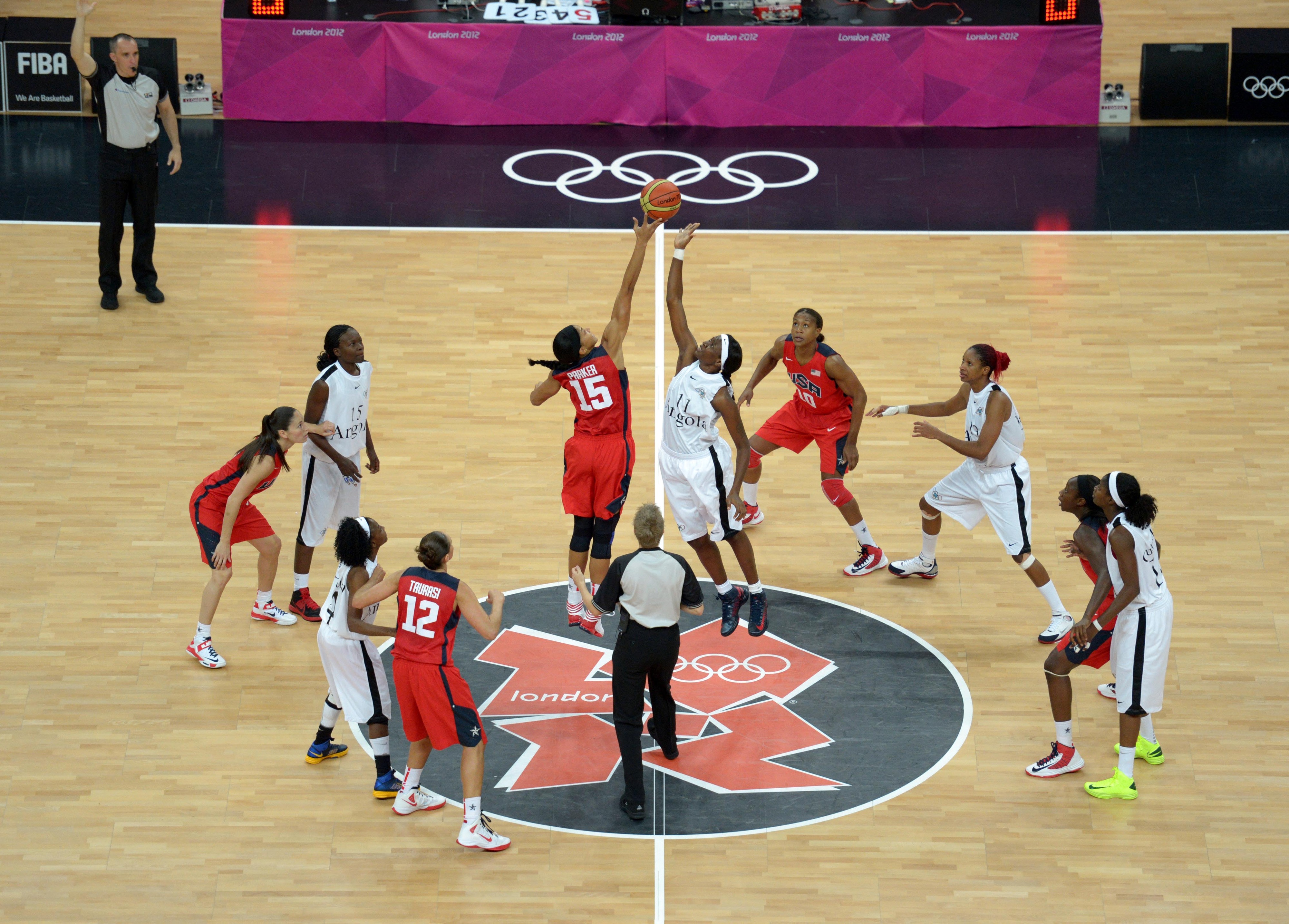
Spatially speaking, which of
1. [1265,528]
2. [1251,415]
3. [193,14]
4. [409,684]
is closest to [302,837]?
[409,684]

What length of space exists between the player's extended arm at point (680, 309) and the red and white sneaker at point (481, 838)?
329 cm

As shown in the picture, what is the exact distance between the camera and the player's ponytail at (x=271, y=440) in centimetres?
935

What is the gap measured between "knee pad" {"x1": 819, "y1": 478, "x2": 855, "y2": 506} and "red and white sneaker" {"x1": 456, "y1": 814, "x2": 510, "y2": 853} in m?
3.63

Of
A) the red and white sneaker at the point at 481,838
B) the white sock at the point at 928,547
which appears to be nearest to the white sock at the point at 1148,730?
the white sock at the point at 928,547

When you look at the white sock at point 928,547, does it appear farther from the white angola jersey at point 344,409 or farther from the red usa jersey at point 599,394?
the white angola jersey at point 344,409

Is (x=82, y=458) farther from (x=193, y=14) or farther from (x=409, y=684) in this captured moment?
(x=193, y=14)

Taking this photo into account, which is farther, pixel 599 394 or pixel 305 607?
pixel 305 607

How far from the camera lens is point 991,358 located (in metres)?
9.92

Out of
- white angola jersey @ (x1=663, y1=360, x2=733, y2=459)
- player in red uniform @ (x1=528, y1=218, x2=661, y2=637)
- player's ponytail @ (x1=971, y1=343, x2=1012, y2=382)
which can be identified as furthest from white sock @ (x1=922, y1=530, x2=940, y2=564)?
player in red uniform @ (x1=528, y1=218, x2=661, y2=637)

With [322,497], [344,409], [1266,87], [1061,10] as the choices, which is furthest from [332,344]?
[1266,87]

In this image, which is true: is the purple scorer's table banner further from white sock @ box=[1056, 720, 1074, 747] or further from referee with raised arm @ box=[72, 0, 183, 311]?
white sock @ box=[1056, 720, 1074, 747]

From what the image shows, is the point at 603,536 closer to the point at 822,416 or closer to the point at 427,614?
the point at 822,416

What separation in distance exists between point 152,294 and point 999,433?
7.99 m

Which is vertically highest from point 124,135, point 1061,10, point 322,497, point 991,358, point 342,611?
point 1061,10
